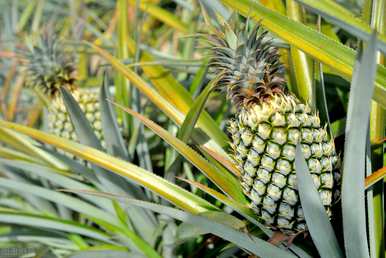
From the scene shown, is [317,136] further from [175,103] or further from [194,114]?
[175,103]

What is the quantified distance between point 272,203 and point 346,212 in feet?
0.51

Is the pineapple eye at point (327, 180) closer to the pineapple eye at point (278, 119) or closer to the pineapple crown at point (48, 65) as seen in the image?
the pineapple eye at point (278, 119)

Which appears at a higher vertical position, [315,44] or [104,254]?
[315,44]

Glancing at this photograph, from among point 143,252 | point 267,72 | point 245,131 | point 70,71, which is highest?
point 70,71

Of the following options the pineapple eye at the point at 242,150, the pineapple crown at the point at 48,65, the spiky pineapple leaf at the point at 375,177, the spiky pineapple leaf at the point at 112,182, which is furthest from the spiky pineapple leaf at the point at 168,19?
the spiky pineapple leaf at the point at 375,177

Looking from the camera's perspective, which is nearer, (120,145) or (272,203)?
(272,203)

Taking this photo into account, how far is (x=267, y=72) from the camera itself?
96cm

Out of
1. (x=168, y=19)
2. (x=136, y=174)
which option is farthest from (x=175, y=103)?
(x=168, y=19)

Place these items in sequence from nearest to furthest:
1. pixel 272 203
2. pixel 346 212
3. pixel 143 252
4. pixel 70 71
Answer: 1. pixel 346 212
2. pixel 272 203
3. pixel 143 252
4. pixel 70 71

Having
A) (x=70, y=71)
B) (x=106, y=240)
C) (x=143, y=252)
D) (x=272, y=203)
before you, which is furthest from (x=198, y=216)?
(x=70, y=71)

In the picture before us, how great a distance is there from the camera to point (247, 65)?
3.12ft

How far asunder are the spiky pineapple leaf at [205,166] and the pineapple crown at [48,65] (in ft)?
2.04

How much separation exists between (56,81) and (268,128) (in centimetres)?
86

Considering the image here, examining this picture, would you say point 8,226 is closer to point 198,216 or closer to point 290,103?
point 198,216
